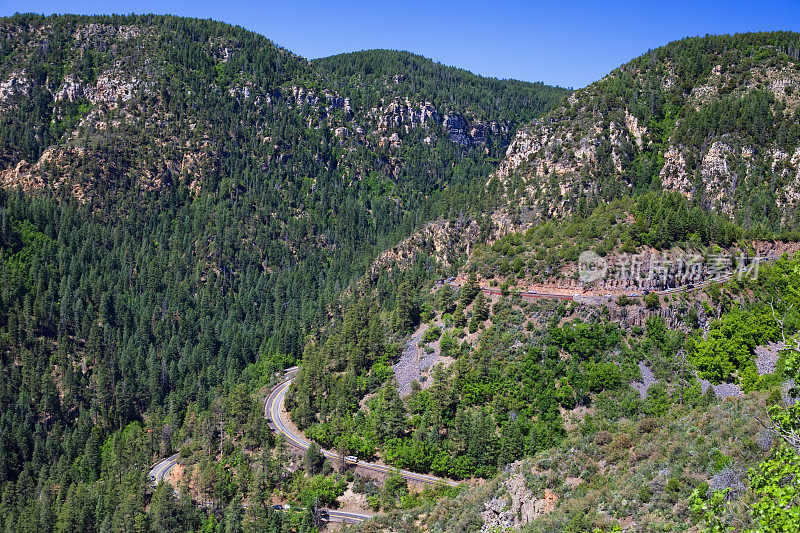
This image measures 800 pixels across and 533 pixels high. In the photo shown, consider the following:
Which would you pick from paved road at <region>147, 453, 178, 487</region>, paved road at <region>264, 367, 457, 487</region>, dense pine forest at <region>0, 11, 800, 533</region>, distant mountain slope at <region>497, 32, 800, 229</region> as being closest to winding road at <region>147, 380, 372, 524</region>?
paved road at <region>147, 453, 178, 487</region>

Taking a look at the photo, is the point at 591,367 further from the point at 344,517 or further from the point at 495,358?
the point at 344,517

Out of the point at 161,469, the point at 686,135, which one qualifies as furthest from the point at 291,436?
the point at 686,135

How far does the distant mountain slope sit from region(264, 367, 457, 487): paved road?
74282mm

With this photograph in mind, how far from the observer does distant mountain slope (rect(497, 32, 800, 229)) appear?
460 feet

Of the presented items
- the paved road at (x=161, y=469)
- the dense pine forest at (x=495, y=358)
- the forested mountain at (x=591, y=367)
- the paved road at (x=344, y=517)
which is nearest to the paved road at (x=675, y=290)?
the forested mountain at (x=591, y=367)

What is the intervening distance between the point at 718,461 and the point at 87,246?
18600 centimetres

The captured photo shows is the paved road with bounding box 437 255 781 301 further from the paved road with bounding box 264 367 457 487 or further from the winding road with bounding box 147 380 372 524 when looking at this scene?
the winding road with bounding box 147 380 372 524

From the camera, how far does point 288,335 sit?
144m

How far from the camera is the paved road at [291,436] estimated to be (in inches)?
3056

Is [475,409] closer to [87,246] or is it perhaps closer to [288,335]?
[288,335]

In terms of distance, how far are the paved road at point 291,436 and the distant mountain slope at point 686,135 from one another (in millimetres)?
74282

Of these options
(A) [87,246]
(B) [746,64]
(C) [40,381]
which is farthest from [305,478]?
(B) [746,64]

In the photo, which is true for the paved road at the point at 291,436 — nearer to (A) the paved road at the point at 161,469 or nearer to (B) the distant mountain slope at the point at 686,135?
(A) the paved road at the point at 161,469

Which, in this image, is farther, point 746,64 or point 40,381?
point 746,64
